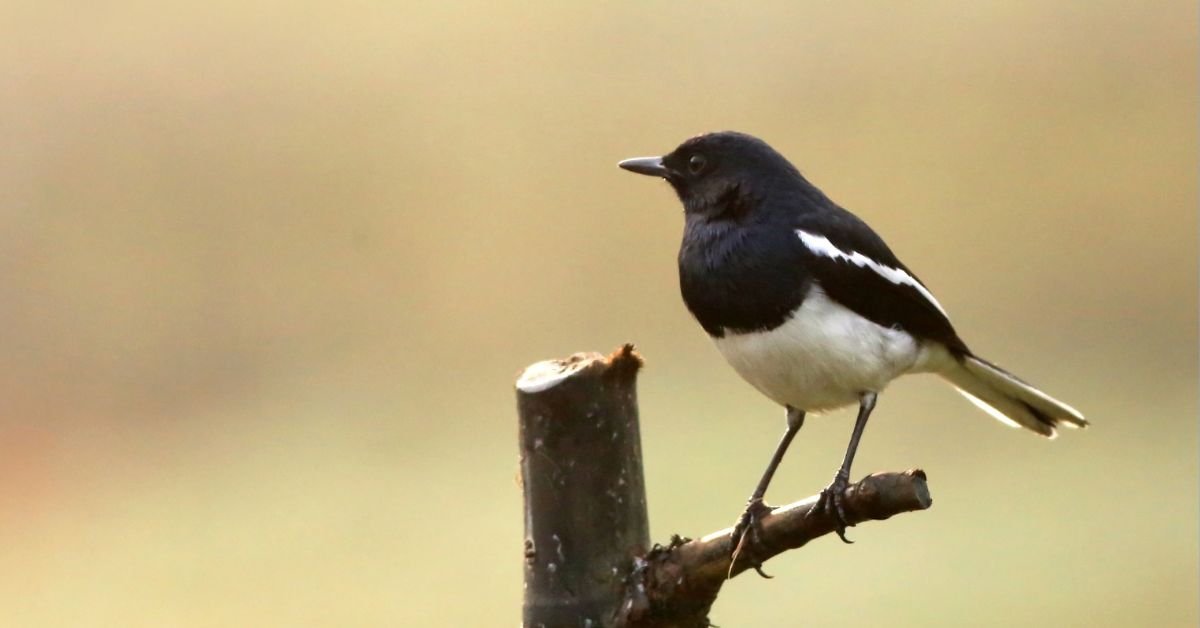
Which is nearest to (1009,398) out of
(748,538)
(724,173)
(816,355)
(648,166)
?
(816,355)

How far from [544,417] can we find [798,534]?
1.53 feet

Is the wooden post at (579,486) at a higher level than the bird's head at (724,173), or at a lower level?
lower

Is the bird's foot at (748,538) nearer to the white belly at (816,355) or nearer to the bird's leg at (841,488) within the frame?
the bird's leg at (841,488)

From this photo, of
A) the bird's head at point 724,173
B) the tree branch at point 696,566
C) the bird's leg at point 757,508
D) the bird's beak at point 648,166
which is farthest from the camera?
the bird's beak at point 648,166

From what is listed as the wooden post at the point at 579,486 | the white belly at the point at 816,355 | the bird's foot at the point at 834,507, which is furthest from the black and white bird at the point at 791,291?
the wooden post at the point at 579,486

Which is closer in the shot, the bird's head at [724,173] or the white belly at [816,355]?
the white belly at [816,355]

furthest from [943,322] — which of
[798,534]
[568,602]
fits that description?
[568,602]

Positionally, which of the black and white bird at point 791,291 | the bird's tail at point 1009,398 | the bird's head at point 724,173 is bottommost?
the bird's tail at point 1009,398

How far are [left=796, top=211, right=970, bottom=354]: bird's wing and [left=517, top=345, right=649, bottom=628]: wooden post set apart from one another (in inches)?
29.0

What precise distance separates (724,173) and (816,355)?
595 millimetres

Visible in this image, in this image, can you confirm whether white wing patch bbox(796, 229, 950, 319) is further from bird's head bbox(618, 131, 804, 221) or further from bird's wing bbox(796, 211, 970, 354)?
bird's head bbox(618, 131, 804, 221)

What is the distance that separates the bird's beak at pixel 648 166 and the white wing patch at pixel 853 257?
50cm

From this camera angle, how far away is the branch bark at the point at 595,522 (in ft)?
7.14

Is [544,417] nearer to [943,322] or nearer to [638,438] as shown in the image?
[638,438]
